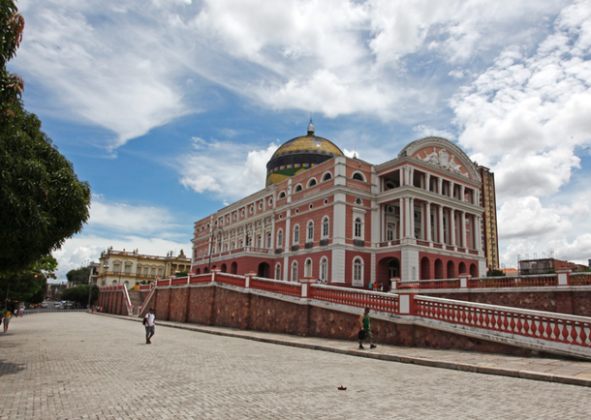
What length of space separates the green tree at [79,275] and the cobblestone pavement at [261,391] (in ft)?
397

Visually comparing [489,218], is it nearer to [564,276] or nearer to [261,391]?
[564,276]

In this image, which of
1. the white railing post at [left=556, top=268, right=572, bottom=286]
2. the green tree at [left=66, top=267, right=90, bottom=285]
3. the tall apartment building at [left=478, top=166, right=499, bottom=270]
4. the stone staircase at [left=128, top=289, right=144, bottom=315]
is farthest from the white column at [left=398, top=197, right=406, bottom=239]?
the green tree at [left=66, top=267, right=90, bottom=285]

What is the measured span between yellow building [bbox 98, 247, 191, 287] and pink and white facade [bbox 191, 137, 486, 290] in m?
43.3

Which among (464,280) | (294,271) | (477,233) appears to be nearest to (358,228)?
(294,271)

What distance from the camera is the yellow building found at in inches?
2992

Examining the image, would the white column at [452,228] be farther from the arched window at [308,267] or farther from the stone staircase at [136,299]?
the stone staircase at [136,299]

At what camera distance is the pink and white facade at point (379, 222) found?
33.1 meters

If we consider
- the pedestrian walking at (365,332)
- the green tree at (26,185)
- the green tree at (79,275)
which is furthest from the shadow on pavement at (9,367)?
the green tree at (79,275)

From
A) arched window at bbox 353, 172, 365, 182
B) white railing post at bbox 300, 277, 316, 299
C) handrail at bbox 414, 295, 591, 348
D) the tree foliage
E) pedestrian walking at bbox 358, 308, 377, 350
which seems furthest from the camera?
the tree foliage

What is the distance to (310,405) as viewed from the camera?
5.98 metres

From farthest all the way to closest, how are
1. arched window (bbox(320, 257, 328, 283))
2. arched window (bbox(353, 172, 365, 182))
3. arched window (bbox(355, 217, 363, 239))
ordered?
1. arched window (bbox(353, 172, 365, 182))
2. arched window (bbox(355, 217, 363, 239))
3. arched window (bbox(320, 257, 328, 283))

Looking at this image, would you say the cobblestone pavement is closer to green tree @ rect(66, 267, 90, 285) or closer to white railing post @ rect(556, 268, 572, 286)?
white railing post @ rect(556, 268, 572, 286)

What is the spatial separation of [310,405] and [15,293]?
177 ft

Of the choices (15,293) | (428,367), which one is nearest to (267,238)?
(15,293)
